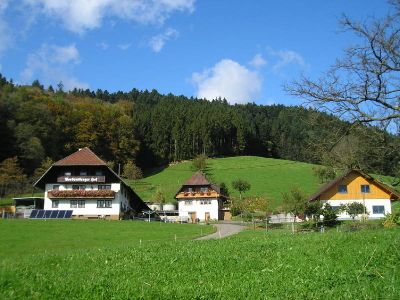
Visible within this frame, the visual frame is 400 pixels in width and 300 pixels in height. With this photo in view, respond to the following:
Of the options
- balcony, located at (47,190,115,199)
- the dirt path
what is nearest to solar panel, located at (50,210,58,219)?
balcony, located at (47,190,115,199)

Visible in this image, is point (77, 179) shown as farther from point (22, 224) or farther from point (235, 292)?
point (235, 292)

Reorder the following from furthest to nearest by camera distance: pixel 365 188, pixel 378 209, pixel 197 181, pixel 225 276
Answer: pixel 197 181 < pixel 365 188 < pixel 378 209 < pixel 225 276

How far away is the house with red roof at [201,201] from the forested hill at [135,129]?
20228 millimetres

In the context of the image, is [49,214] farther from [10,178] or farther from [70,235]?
[10,178]

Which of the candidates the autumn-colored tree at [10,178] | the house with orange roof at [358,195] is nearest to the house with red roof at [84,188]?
the autumn-colored tree at [10,178]

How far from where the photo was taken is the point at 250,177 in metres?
105

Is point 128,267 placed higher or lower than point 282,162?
lower

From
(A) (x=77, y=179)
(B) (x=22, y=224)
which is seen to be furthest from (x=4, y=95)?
(B) (x=22, y=224)

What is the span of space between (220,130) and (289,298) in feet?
459

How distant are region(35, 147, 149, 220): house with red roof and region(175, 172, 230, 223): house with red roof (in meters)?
19.7

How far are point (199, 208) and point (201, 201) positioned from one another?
4.66ft

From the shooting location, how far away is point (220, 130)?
481ft

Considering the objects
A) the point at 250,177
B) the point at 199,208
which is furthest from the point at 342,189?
the point at 250,177

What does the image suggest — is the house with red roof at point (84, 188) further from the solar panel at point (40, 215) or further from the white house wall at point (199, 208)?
the white house wall at point (199, 208)
